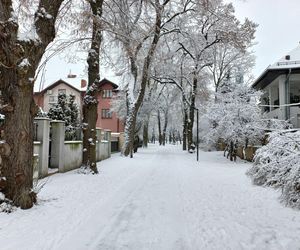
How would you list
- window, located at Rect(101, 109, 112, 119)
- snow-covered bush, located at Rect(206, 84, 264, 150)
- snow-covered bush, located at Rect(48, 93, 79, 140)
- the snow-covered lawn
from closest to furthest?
the snow-covered lawn < snow-covered bush, located at Rect(48, 93, 79, 140) < snow-covered bush, located at Rect(206, 84, 264, 150) < window, located at Rect(101, 109, 112, 119)

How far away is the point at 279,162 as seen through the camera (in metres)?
7.47

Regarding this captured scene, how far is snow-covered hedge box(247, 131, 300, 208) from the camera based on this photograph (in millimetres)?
6641

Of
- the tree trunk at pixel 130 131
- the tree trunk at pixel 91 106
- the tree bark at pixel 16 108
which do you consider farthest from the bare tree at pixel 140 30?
the tree bark at pixel 16 108

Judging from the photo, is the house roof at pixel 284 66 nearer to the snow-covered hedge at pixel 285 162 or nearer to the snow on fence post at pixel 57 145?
the snow-covered hedge at pixel 285 162

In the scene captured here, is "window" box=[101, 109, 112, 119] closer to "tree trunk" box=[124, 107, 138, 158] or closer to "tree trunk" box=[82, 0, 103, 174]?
"tree trunk" box=[124, 107, 138, 158]

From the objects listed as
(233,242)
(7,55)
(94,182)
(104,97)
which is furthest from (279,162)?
(104,97)

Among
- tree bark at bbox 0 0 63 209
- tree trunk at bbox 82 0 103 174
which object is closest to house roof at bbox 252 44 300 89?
tree trunk at bbox 82 0 103 174

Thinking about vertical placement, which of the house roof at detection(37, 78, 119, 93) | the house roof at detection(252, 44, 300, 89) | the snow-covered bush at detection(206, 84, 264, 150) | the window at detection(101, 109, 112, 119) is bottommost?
the snow-covered bush at detection(206, 84, 264, 150)

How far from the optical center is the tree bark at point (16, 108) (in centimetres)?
588

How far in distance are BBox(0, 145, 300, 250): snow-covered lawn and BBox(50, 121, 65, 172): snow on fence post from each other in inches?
125

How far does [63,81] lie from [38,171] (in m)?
40.6

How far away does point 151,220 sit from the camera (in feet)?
18.4

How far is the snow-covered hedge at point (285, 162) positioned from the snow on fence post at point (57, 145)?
23.4 feet

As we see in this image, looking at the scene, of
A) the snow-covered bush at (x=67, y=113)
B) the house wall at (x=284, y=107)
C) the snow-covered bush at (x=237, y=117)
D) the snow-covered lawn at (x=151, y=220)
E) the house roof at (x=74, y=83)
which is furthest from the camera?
the house roof at (x=74, y=83)
